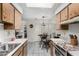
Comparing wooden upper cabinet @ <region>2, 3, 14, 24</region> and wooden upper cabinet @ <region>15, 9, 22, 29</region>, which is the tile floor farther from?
wooden upper cabinet @ <region>2, 3, 14, 24</region>

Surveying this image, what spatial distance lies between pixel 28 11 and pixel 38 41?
20.2 inches

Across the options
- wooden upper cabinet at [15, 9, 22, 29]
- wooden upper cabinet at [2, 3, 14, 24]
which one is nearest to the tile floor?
wooden upper cabinet at [15, 9, 22, 29]

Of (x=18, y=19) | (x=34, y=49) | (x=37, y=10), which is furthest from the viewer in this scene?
(x=18, y=19)

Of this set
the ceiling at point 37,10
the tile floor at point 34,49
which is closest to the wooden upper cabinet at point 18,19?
the ceiling at point 37,10

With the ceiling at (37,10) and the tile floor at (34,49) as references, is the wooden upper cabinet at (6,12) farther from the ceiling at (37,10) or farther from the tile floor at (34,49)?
the tile floor at (34,49)

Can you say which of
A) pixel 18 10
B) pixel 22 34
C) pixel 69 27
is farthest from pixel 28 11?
pixel 69 27

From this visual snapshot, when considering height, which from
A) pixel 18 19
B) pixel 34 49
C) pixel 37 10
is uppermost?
pixel 37 10

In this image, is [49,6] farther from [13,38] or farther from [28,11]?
[13,38]

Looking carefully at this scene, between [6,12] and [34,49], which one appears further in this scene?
[34,49]

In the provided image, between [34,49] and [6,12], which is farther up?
[6,12]

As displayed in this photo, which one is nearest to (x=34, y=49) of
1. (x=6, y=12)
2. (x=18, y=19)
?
(x=18, y=19)

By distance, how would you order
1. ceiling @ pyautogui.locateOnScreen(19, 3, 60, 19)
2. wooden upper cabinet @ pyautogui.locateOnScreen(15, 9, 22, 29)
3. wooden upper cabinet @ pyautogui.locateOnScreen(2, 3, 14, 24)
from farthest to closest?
1. wooden upper cabinet @ pyautogui.locateOnScreen(15, 9, 22, 29)
2. ceiling @ pyautogui.locateOnScreen(19, 3, 60, 19)
3. wooden upper cabinet @ pyautogui.locateOnScreen(2, 3, 14, 24)

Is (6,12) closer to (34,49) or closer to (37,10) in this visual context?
(37,10)

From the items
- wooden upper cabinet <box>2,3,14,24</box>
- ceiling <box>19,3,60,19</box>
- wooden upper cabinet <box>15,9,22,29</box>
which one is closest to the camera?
wooden upper cabinet <box>2,3,14,24</box>
